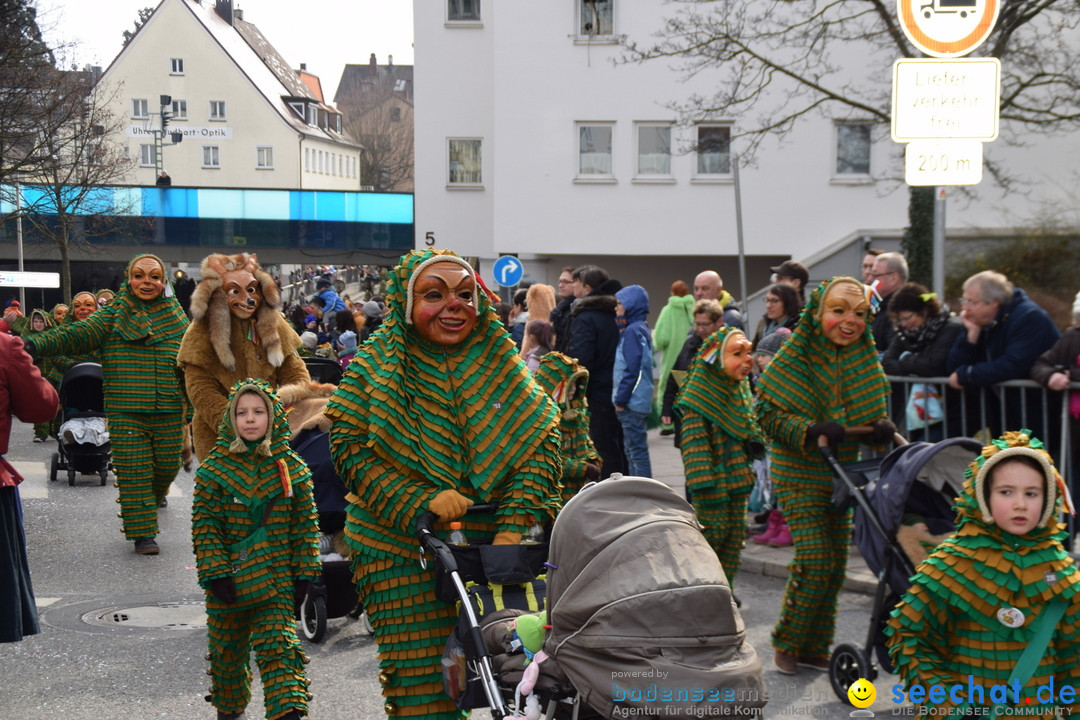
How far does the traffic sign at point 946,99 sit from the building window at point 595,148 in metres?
22.0

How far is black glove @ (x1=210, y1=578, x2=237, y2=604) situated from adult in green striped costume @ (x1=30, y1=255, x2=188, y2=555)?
4312 mm

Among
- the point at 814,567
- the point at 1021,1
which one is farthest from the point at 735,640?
the point at 1021,1

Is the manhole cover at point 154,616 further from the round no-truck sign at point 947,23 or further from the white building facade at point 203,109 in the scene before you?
the white building facade at point 203,109

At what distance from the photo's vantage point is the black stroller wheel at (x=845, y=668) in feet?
19.5

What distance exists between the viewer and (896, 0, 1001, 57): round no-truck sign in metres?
8.95

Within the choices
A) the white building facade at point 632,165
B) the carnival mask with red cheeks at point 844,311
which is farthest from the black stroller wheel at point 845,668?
the white building facade at point 632,165

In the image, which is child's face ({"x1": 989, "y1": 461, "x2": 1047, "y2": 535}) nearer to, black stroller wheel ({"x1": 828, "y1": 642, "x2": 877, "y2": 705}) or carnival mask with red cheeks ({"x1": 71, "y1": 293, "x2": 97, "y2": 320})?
black stroller wheel ({"x1": 828, "y1": 642, "x2": 877, "y2": 705})

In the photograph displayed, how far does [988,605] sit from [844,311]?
254 centimetres

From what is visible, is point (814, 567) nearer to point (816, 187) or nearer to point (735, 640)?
point (735, 640)

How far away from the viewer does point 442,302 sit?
4.83m

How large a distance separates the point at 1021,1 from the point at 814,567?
13040 millimetres

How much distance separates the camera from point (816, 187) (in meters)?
29.7

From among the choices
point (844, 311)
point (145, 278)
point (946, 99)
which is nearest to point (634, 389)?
point (946, 99)

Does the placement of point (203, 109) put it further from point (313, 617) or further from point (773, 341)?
point (313, 617)
